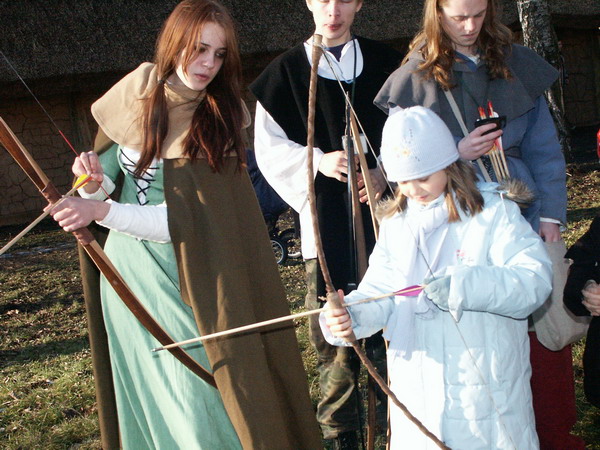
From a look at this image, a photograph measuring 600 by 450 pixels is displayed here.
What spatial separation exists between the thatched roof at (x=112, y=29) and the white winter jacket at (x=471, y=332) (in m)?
8.23

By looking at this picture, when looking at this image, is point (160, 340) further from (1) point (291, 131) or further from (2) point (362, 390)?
(2) point (362, 390)

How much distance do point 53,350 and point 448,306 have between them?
3453 mm

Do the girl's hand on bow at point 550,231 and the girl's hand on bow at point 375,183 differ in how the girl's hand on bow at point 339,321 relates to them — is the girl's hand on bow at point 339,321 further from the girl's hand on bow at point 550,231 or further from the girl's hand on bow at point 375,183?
the girl's hand on bow at point 550,231

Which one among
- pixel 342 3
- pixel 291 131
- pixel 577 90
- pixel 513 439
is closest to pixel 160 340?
pixel 291 131

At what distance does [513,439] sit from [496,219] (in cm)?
54

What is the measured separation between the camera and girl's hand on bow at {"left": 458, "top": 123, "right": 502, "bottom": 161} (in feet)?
7.22

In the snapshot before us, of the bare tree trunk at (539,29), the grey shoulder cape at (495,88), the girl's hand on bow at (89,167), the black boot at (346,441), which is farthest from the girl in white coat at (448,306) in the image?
the bare tree trunk at (539,29)

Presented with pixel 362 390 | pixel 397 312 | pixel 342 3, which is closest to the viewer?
pixel 397 312

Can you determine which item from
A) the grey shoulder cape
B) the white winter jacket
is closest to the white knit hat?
the white winter jacket

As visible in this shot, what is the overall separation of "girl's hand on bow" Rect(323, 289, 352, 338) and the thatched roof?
8267mm

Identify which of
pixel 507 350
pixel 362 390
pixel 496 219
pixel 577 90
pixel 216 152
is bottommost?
pixel 362 390

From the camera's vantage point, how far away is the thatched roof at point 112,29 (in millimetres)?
9695

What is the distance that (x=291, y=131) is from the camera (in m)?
2.67

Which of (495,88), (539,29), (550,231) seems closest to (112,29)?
(539,29)
